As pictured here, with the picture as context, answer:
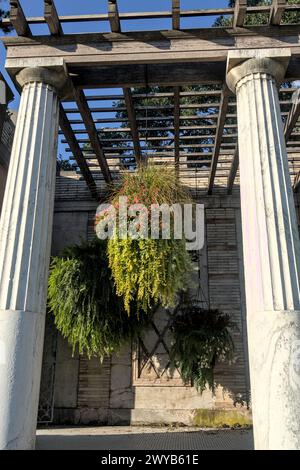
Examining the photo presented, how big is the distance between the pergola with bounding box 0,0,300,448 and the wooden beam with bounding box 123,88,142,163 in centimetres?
3

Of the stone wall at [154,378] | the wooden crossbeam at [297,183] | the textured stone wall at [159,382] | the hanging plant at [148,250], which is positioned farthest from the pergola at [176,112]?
the textured stone wall at [159,382]

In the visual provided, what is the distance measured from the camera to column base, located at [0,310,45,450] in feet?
11.2

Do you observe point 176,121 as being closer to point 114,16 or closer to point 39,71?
point 114,16

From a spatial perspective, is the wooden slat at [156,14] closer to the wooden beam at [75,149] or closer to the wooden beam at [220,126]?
the wooden beam at [220,126]

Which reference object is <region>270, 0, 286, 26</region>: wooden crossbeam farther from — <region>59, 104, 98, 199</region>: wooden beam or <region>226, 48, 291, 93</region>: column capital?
<region>59, 104, 98, 199</region>: wooden beam

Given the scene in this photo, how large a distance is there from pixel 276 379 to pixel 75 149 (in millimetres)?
4772

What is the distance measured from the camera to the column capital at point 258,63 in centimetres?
436

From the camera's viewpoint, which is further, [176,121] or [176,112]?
[176,121]

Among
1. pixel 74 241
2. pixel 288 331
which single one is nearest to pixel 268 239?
pixel 288 331

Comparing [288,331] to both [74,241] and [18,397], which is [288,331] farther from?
[74,241]

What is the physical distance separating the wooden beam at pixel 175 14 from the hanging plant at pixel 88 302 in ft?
10.1

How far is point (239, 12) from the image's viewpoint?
14.3 feet

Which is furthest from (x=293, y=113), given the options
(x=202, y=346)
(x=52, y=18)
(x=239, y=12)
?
(x=202, y=346)

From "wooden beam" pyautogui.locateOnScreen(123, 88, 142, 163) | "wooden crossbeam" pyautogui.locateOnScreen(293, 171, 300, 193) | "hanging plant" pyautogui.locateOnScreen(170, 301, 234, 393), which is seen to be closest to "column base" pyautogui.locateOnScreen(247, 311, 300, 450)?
"wooden beam" pyautogui.locateOnScreen(123, 88, 142, 163)
